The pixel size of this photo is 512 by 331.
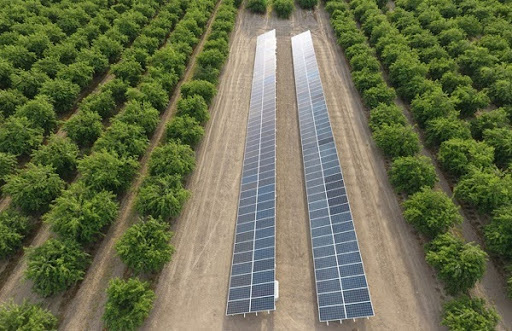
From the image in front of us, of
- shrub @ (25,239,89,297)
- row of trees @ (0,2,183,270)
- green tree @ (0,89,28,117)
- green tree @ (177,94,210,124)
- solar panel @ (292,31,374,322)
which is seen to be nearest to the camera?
solar panel @ (292,31,374,322)

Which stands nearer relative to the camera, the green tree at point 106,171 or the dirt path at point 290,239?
the dirt path at point 290,239

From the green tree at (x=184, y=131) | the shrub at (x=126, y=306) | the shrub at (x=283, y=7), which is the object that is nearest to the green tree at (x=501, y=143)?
the green tree at (x=184, y=131)

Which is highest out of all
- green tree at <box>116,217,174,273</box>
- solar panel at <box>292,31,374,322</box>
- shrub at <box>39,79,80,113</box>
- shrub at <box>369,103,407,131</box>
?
shrub at <box>39,79,80,113</box>

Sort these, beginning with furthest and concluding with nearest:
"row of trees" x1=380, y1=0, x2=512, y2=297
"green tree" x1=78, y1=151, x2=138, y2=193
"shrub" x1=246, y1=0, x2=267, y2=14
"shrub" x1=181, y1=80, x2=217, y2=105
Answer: "shrub" x1=246, y1=0, x2=267, y2=14, "shrub" x1=181, y1=80, x2=217, y2=105, "green tree" x1=78, y1=151, x2=138, y2=193, "row of trees" x1=380, y1=0, x2=512, y2=297

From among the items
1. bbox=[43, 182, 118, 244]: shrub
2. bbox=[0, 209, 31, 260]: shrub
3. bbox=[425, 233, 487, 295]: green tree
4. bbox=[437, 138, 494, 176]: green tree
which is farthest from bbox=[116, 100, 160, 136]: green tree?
bbox=[437, 138, 494, 176]: green tree

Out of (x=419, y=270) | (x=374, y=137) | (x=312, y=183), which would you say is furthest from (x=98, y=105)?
(x=419, y=270)

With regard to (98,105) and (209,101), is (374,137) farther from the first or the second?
(98,105)

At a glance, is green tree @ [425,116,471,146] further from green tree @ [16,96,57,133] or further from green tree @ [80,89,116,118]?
green tree @ [16,96,57,133]

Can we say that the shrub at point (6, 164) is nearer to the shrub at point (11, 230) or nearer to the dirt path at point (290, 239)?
the shrub at point (11, 230)
